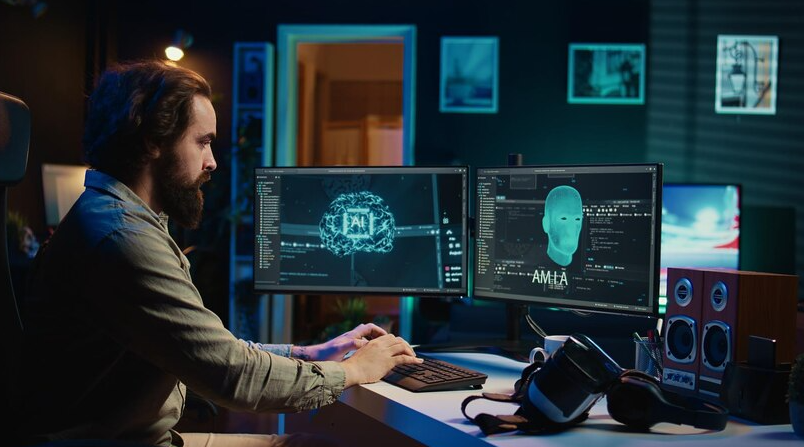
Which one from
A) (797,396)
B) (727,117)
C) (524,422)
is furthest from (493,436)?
(727,117)

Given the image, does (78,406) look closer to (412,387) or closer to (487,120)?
(412,387)

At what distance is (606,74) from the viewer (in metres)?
5.02

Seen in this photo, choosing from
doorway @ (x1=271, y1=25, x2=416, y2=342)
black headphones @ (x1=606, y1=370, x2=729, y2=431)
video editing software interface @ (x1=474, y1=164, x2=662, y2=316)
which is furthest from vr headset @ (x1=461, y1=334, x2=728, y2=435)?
doorway @ (x1=271, y1=25, x2=416, y2=342)

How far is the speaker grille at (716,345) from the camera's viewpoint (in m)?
1.51

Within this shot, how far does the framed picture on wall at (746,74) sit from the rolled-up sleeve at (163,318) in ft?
14.3

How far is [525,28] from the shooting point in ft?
16.8

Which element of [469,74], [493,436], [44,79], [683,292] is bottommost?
[493,436]

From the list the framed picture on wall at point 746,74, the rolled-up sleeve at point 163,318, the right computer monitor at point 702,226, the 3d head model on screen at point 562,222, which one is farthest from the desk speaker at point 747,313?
the framed picture on wall at point 746,74

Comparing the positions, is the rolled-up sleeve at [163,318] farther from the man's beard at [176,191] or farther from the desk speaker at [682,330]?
the desk speaker at [682,330]

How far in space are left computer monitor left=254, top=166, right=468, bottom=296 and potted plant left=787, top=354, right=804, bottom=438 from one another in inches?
37.1

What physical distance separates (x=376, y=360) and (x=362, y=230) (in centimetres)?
60

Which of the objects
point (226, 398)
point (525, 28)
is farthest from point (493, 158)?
point (226, 398)

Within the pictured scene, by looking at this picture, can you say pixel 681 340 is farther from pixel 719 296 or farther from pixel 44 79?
pixel 44 79

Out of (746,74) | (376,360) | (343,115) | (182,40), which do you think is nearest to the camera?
(376,360)
